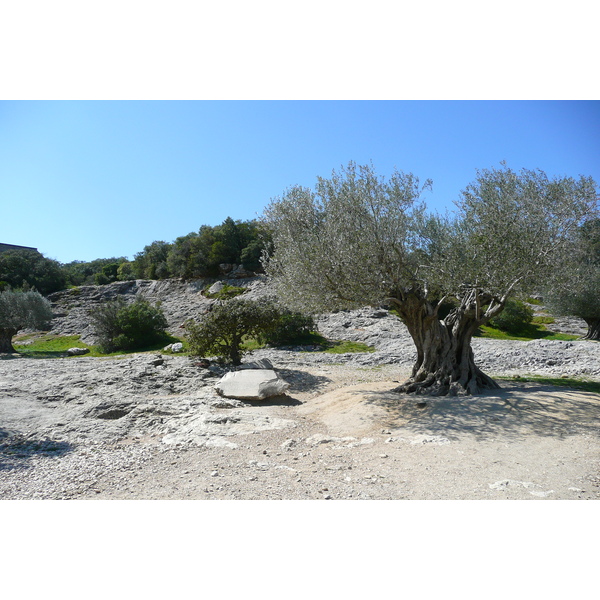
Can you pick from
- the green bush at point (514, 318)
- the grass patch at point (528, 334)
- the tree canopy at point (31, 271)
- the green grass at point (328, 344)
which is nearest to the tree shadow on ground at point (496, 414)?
the green grass at point (328, 344)

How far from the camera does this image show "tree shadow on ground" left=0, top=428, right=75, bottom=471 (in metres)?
7.65

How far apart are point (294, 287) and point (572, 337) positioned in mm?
28434

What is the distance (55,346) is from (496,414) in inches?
1280

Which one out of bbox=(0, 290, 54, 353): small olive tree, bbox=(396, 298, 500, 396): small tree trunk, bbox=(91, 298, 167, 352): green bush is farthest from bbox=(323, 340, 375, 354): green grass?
bbox=(0, 290, 54, 353): small olive tree

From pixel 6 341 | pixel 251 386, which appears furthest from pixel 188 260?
pixel 251 386

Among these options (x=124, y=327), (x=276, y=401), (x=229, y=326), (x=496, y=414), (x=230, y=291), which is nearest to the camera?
(x=496, y=414)

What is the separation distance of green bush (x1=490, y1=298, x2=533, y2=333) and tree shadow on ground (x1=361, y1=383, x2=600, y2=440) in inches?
881

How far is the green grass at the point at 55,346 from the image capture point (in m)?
28.3

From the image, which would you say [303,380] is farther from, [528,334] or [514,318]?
[528,334]

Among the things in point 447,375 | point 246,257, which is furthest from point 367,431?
point 246,257

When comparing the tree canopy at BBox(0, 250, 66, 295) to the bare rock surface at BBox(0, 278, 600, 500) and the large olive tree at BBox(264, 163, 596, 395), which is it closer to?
the bare rock surface at BBox(0, 278, 600, 500)

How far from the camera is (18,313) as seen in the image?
1171 inches

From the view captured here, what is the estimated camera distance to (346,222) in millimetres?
11633

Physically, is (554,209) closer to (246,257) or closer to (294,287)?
(294,287)
